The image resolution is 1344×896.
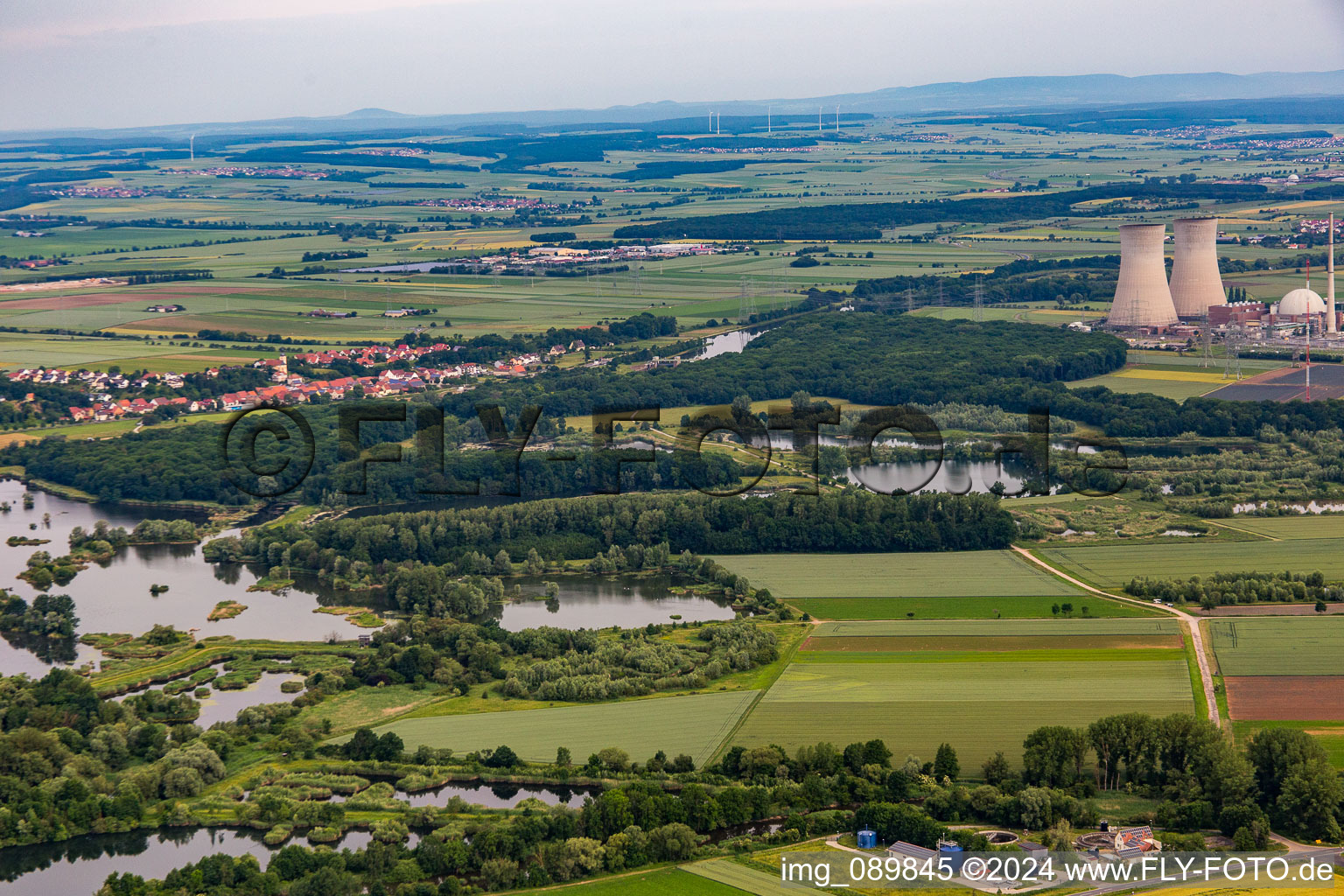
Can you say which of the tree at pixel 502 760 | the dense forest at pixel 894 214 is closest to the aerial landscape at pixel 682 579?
the tree at pixel 502 760

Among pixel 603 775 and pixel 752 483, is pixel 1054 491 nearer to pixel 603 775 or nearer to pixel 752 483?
pixel 752 483

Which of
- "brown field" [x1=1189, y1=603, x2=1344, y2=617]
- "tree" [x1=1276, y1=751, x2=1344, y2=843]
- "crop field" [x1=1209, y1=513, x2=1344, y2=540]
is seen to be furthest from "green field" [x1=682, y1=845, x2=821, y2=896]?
"crop field" [x1=1209, y1=513, x2=1344, y2=540]

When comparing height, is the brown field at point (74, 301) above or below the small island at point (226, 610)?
above

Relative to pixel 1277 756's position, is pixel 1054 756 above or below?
below

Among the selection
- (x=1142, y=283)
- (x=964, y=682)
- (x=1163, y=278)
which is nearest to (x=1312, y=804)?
(x=964, y=682)

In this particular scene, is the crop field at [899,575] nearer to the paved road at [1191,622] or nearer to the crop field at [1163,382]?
the paved road at [1191,622]

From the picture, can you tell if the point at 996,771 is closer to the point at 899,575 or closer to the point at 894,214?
the point at 899,575
